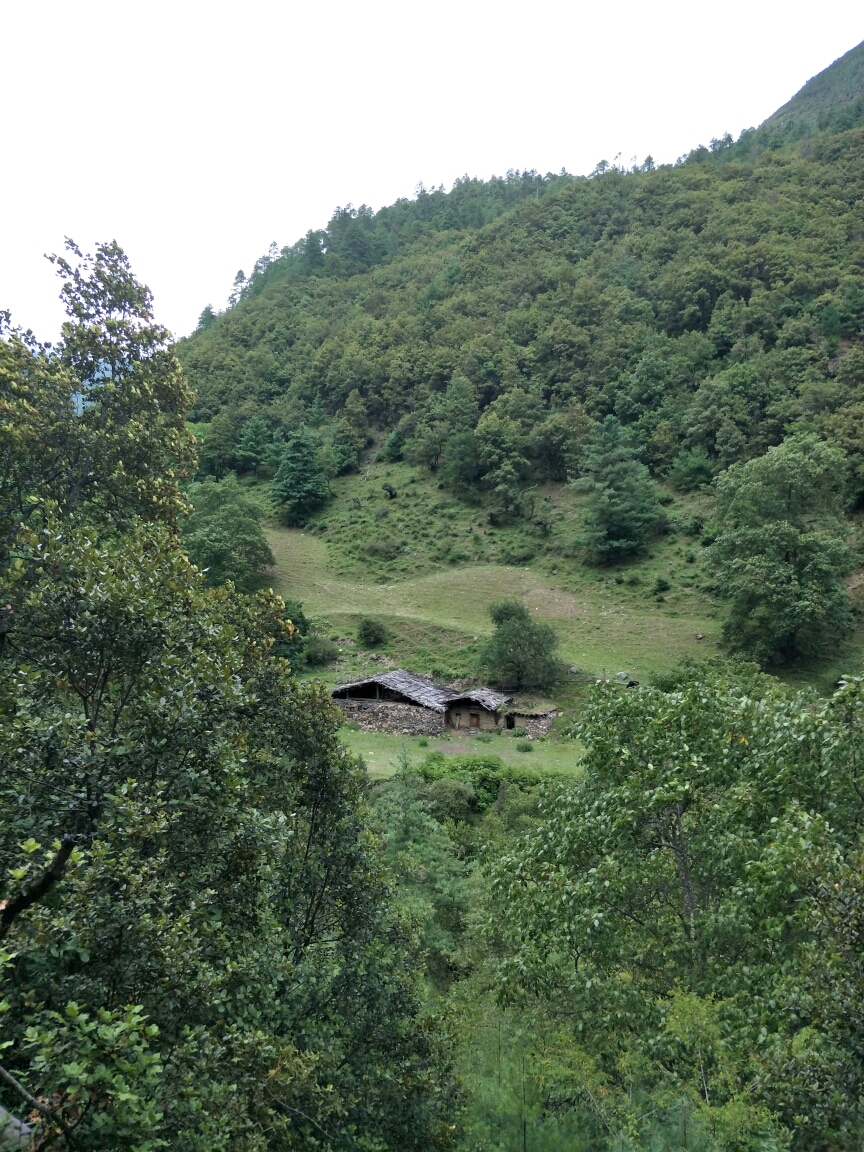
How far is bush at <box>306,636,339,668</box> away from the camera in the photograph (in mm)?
44469

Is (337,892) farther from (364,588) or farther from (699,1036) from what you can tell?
(364,588)

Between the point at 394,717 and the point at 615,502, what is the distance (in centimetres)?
2873

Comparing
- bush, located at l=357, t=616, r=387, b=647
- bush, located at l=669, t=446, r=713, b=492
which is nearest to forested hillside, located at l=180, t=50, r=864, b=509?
bush, located at l=669, t=446, r=713, b=492

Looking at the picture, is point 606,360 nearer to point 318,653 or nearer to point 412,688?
point 318,653

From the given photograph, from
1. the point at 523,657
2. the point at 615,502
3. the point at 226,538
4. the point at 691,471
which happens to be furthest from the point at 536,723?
the point at 691,471

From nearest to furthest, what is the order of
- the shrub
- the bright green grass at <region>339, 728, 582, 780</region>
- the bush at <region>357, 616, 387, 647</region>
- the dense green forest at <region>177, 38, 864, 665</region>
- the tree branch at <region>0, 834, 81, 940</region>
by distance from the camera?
the tree branch at <region>0, 834, 81, 940</region>
the bright green grass at <region>339, 728, 582, 780</region>
the bush at <region>357, 616, 387, 647</region>
the dense green forest at <region>177, 38, 864, 665</region>
the shrub

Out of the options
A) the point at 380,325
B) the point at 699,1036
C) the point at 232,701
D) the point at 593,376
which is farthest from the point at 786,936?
the point at 380,325

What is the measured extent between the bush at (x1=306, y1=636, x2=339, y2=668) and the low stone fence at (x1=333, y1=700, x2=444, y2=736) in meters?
6.33

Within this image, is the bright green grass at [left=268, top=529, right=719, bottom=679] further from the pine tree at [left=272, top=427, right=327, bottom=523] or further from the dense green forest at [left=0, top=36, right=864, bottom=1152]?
the dense green forest at [left=0, top=36, right=864, bottom=1152]

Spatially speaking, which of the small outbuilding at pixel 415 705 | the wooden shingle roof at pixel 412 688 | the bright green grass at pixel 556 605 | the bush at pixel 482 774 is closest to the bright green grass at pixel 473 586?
the bright green grass at pixel 556 605

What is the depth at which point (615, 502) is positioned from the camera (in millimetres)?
57594

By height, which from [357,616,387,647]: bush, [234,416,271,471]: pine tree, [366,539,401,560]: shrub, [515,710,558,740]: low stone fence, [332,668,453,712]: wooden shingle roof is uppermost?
[234,416,271,471]: pine tree

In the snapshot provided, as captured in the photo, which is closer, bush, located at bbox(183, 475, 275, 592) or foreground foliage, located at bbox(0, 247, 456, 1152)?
foreground foliage, located at bbox(0, 247, 456, 1152)

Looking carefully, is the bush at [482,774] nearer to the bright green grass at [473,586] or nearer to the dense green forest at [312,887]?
the dense green forest at [312,887]
